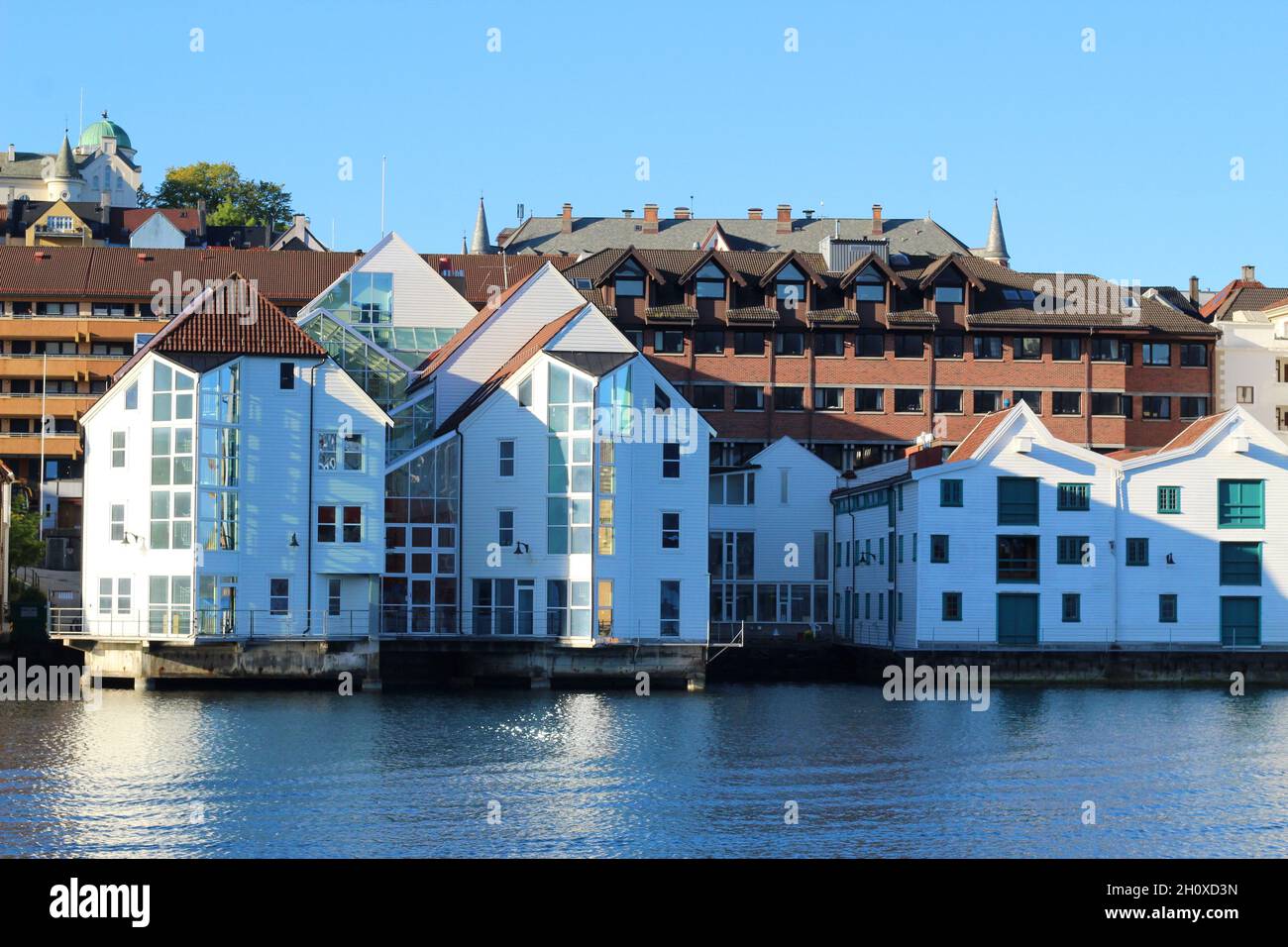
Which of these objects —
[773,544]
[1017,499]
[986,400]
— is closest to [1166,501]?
[1017,499]

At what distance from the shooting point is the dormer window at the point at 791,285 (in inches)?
4375

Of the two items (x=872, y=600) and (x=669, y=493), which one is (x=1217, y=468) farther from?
(x=669, y=493)

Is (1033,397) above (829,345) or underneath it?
underneath

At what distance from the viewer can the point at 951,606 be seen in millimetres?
88562

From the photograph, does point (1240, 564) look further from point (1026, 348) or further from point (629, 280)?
point (629, 280)

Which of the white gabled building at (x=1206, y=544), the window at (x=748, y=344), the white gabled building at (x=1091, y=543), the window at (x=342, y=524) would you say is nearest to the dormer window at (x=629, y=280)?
the window at (x=748, y=344)

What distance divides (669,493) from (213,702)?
21547 millimetres

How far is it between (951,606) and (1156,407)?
107 feet

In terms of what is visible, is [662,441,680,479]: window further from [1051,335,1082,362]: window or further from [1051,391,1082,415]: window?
[1051,335,1082,362]: window

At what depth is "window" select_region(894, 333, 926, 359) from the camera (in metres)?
112

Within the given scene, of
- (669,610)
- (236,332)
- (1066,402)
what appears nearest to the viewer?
(236,332)

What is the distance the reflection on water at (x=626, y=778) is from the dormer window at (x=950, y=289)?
41710 mm

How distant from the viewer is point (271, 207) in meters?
191

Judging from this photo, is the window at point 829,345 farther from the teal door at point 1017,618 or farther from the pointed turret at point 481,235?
the pointed turret at point 481,235
